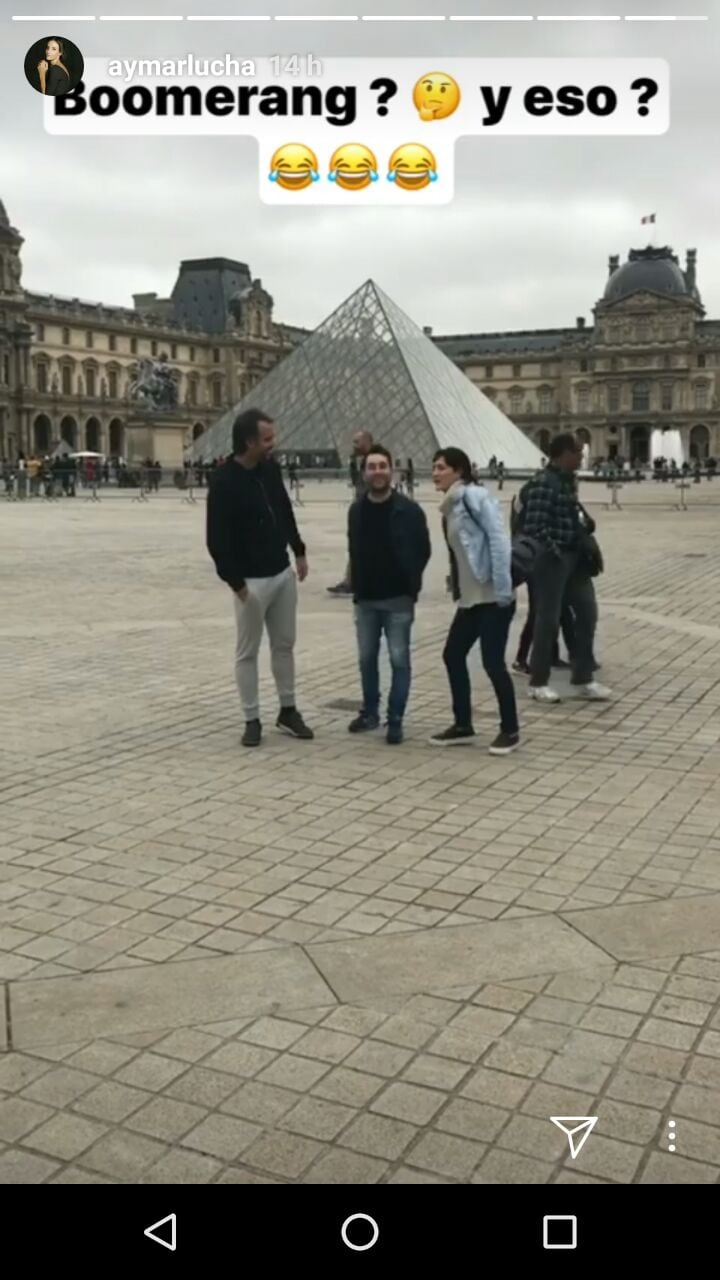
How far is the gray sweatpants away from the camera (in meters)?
5.89

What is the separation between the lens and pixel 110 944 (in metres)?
3.47

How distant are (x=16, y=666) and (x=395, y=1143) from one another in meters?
6.08

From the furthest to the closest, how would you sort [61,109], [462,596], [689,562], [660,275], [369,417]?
[660,275] < [369,417] < [689,562] < [462,596] < [61,109]

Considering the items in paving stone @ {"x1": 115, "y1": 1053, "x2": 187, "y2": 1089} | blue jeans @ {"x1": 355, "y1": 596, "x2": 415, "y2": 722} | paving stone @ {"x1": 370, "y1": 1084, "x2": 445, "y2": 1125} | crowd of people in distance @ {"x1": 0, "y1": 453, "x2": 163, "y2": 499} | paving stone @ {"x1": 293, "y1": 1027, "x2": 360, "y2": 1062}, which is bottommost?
paving stone @ {"x1": 293, "y1": 1027, "x2": 360, "y2": 1062}

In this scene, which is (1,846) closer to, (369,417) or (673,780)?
(673,780)

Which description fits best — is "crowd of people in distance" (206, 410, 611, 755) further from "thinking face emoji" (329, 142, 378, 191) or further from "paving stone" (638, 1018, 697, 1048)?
"paving stone" (638, 1018, 697, 1048)

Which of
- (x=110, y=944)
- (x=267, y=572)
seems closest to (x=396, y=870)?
(x=110, y=944)

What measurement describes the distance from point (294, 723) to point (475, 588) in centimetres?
111

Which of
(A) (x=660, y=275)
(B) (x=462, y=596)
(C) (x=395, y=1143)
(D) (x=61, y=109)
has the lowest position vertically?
(C) (x=395, y=1143)

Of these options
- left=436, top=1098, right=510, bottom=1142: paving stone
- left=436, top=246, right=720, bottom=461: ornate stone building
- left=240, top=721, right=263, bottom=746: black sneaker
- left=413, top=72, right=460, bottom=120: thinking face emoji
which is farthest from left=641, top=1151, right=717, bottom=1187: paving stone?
left=436, top=246, right=720, bottom=461: ornate stone building

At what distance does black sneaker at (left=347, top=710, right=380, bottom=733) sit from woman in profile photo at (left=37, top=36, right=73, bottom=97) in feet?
10.6

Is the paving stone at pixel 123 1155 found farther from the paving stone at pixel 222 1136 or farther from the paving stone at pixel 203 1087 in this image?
the paving stone at pixel 203 1087

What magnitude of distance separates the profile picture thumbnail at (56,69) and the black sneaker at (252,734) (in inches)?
114
